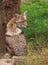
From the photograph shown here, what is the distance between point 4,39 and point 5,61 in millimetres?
1582

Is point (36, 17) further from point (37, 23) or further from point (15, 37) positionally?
point (15, 37)

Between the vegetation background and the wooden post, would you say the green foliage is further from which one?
the wooden post

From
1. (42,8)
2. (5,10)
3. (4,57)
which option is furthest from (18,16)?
(42,8)

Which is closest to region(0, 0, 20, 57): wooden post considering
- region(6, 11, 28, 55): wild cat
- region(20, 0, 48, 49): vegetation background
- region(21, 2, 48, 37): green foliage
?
region(6, 11, 28, 55): wild cat

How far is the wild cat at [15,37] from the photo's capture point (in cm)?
859

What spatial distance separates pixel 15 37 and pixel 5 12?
0.85 m

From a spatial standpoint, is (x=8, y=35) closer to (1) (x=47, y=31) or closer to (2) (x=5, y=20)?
(2) (x=5, y=20)

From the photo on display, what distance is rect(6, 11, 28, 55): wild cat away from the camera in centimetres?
859

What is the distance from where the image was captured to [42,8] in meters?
13.6

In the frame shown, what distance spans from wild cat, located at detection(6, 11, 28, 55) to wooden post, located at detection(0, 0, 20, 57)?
31 cm

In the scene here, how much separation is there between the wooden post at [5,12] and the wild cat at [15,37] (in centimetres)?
31

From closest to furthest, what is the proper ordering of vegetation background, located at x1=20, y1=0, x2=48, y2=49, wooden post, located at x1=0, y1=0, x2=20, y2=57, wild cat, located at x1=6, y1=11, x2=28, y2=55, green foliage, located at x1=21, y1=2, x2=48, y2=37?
wild cat, located at x1=6, y1=11, x2=28, y2=55 < wooden post, located at x1=0, y1=0, x2=20, y2=57 < vegetation background, located at x1=20, y1=0, x2=48, y2=49 < green foliage, located at x1=21, y1=2, x2=48, y2=37

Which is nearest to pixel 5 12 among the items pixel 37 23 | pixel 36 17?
pixel 37 23

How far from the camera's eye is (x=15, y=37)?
8680 millimetres
